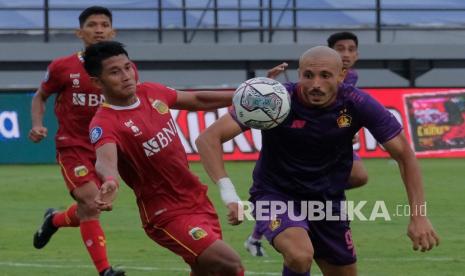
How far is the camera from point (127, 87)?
784cm

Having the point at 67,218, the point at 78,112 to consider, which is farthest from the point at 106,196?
the point at 67,218

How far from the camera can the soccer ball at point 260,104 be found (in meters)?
7.30

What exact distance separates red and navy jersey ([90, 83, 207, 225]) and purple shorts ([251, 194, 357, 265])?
50 cm

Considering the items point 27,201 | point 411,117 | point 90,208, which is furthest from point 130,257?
point 411,117

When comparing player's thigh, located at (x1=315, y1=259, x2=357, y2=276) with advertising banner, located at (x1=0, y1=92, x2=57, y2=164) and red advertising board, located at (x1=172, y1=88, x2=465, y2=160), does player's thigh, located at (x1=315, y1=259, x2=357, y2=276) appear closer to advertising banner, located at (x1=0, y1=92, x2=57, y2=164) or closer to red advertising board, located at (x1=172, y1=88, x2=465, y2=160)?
red advertising board, located at (x1=172, y1=88, x2=465, y2=160)

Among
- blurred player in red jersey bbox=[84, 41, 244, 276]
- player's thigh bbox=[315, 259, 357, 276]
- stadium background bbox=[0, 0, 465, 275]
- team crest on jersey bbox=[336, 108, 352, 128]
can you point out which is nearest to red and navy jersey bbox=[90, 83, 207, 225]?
blurred player in red jersey bbox=[84, 41, 244, 276]

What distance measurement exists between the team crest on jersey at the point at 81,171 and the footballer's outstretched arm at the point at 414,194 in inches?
141

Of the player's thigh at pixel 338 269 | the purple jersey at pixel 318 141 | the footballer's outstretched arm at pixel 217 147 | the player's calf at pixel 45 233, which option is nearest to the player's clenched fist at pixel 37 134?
the player's calf at pixel 45 233

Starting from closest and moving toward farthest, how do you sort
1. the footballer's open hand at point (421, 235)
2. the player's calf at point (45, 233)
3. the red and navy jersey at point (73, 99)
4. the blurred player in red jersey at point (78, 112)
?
1. the footballer's open hand at point (421, 235)
2. the blurred player in red jersey at point (78, 112)
3. the red and navy jersey at point (73, 99)
4. the player's calf at point (45, 233)

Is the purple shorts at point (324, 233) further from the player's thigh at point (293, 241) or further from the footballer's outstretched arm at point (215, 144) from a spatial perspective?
the footballer's outstretched arm at point (215, 144)

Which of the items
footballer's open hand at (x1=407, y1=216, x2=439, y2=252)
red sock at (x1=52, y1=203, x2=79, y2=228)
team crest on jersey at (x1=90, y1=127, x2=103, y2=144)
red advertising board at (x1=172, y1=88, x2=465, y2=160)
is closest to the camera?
footballer's open hand at (x1=407, y1=216, x2=439, y2=252)

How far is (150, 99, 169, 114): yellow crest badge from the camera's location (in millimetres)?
8016

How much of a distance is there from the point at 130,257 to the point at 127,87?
358 centimetres

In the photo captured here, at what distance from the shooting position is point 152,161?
779cm
